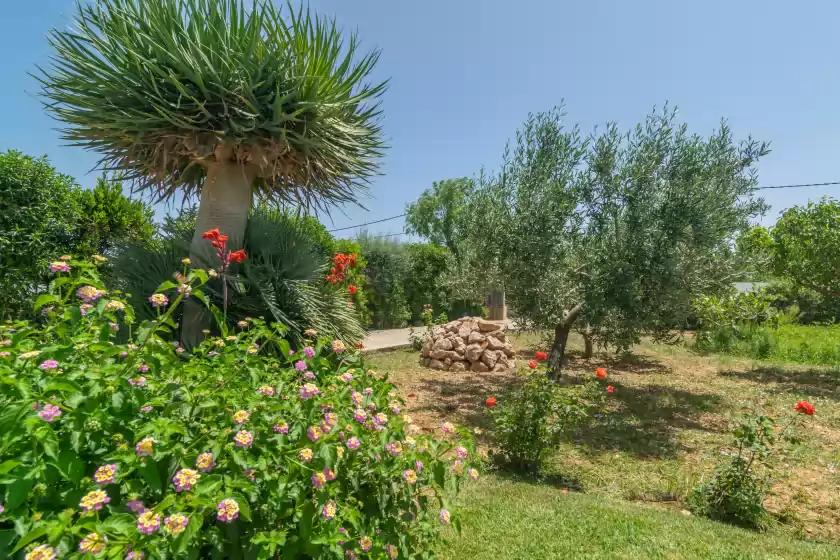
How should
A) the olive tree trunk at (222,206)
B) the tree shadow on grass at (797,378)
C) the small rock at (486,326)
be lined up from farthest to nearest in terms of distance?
the small rock at (486,326), the tree shadow on grass at (797,378), the olive tree trunk at (222,206)

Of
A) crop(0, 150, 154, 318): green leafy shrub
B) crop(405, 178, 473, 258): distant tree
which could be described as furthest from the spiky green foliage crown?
crop(405, 178, 473, 258): distant tree

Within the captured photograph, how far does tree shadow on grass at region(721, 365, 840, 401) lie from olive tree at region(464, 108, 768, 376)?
10.1 ft

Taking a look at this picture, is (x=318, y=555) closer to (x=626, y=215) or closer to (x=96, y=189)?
(x=626, y=215)

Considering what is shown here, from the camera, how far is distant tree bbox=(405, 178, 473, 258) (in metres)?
32.3

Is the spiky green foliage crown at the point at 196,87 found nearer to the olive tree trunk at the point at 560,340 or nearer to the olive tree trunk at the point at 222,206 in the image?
the olive tree trunk at the point at 222,206

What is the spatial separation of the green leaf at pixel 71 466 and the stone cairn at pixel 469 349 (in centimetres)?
883

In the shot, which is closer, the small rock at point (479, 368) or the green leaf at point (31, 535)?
the green leaf at point (31, 535)

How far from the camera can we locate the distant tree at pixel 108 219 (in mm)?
5719

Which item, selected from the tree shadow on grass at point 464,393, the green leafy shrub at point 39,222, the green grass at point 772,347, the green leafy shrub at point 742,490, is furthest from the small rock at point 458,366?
the green grass at point 772,347

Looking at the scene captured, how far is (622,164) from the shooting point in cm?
636

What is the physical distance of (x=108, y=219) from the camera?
5.92m

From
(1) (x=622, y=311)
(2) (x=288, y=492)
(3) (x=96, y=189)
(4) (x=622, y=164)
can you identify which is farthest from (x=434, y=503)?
(3) (x=96, y=189)

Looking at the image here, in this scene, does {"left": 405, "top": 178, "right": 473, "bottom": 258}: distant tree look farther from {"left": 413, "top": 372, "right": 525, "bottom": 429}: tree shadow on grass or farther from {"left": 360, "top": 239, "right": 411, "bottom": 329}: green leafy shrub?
{"left": 413, "top": 372, "right": 525, "bottom": 429}: tree shadow on grass

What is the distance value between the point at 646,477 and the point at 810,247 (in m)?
→ 8.17
